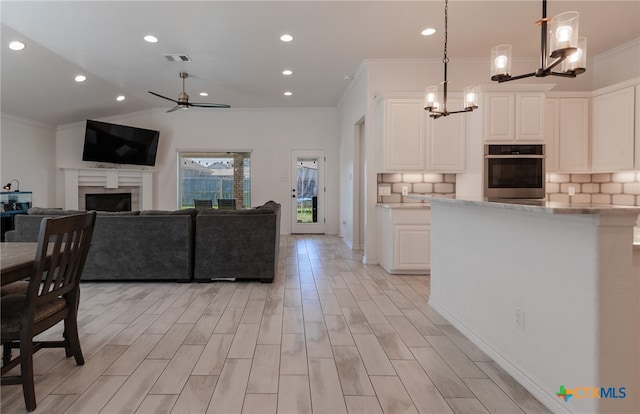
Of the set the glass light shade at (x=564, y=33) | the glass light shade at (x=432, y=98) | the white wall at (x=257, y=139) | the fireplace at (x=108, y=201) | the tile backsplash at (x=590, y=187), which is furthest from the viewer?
the white wall at (x=257, y=139)

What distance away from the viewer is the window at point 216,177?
8.73m

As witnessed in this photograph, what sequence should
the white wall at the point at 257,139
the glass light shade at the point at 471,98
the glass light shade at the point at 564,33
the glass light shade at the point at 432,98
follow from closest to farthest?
the glass light shade at the point at 564,33, the glass light shade at the point at 471,98, the glass light shade at the point at 432,98, the white wall at the point at 257,139

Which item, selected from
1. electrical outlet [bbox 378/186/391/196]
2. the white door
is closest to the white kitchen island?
electrical outlet [bbox 378/186/391/196]

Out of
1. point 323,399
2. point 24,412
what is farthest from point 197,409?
point 24,412

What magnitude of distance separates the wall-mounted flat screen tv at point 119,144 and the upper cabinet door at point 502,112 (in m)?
6.85

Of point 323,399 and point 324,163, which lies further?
point 324,163

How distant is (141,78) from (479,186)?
5668mm

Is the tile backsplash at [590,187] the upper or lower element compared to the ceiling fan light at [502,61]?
lower

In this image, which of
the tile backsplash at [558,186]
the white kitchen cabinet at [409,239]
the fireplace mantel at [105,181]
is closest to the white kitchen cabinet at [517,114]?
the tile backsplash at [558,186]

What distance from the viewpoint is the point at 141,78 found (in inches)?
244

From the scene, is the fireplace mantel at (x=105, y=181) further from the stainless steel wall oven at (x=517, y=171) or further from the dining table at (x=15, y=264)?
the stainless steel wall oven at (x=517, y=171)

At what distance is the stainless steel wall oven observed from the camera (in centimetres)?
459

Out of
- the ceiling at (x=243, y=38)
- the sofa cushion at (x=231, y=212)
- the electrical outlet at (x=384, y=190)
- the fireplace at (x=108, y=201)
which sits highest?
the ceiling at (x=243, y=38)

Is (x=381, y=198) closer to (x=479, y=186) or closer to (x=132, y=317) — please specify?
(x=479, y=186)
